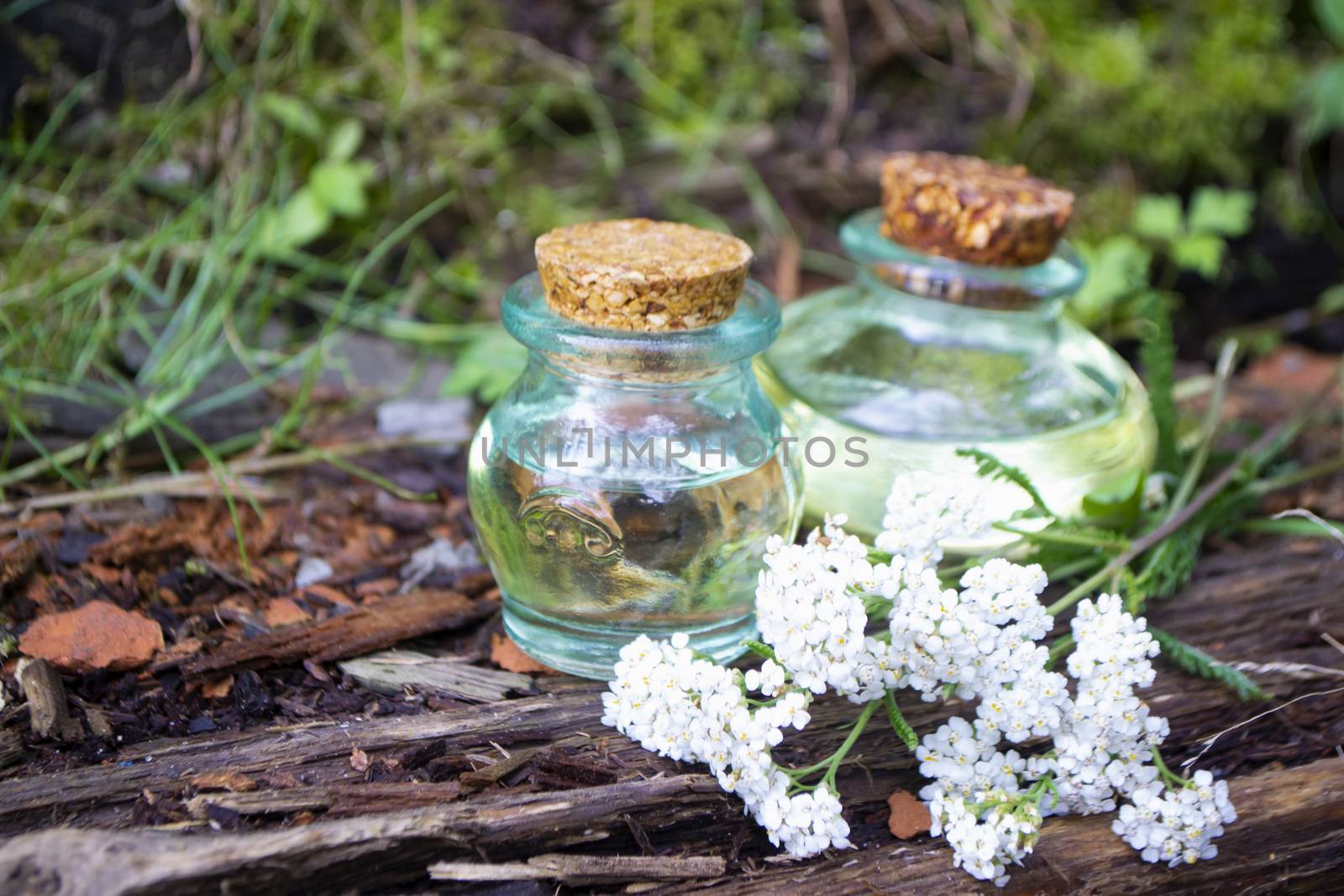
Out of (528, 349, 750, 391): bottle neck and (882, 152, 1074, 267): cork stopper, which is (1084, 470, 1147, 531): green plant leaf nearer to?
(882, 152, 1074, 267): cork stopper

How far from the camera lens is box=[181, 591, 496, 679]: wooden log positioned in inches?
59.8

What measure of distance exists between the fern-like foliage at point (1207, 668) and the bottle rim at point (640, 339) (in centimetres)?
72

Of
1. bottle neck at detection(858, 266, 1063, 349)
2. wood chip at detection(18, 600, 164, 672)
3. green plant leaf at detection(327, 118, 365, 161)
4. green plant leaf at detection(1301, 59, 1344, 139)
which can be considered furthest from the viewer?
green plant leaf at detection(1301, 59, 1344, 139)

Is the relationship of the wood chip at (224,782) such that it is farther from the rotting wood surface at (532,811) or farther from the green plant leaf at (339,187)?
the green plant leaf at (339,187)

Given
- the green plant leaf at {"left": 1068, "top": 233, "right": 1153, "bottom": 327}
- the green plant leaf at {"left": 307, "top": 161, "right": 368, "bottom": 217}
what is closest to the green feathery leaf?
the green plant leaf at {"left": 1068, "top": 233, "right": 1153, "bottom": 327}

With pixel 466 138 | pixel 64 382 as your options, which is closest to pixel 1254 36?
pixel 466 138

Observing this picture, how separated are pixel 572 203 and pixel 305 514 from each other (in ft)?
3.99

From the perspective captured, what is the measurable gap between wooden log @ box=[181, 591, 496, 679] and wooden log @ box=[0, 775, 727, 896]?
34 centimetres

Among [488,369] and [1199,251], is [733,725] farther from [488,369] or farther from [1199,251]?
[1199,251]

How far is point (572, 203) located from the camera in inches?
111

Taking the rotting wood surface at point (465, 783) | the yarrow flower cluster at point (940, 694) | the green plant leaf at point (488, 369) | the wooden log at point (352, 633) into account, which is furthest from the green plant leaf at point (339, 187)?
the yarrow flower cluster at point (940, 694)

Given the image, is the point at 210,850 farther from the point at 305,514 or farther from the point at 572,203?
the point at 572,203

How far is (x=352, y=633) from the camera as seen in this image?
1590 millimetres

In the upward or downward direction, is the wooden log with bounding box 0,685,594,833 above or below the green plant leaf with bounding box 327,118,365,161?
below
